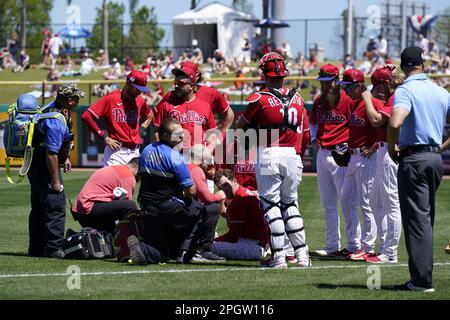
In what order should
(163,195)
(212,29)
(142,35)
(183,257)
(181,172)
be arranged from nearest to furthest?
1. (181,172)
2. (163,195)
3. (183,257)
4. (212,29)
5. (142,35)

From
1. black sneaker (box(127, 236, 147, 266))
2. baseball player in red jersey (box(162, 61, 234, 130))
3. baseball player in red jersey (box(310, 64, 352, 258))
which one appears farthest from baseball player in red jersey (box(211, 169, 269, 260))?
baseball player in red jersey (box(162, 61, 234, 130))

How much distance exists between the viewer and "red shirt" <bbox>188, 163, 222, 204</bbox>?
34.4ft

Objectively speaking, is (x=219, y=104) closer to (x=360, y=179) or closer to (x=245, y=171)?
(x=245, y=171)

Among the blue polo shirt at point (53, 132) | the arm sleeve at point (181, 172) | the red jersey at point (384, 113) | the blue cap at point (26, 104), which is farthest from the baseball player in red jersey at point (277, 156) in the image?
the blue cap at point (26, 104)

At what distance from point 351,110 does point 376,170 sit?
0.72m

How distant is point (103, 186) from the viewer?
11070 mm

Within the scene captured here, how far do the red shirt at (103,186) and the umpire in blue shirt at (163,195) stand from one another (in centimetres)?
99

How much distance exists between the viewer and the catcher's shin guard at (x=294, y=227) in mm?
9836

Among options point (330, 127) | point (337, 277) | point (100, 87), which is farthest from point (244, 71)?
point (337, 277)

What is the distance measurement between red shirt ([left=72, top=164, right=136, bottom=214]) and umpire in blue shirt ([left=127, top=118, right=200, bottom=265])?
3.26 feet

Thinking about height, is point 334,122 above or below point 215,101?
below

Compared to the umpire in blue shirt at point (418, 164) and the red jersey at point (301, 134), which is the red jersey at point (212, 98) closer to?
the red jersey at point (301, 134)

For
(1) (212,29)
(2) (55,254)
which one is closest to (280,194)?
(2) (55,254)

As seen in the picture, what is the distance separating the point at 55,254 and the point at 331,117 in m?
3.32
